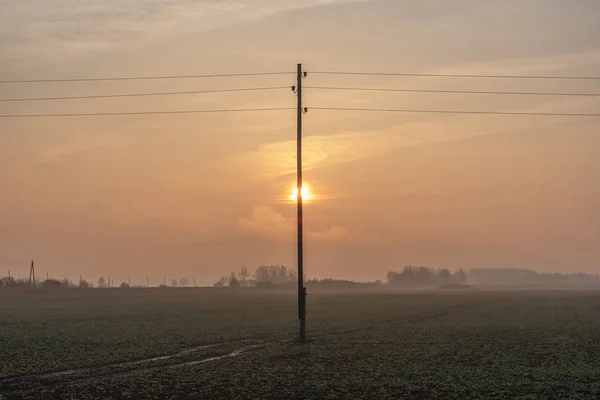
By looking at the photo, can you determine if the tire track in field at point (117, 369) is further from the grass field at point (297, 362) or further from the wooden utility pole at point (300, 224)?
the wooden utility pole at point (300, 224)

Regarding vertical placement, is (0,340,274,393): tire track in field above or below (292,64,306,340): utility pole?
below

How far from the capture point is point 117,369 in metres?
33.6

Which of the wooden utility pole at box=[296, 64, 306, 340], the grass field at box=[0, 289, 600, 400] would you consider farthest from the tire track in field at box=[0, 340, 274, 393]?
the wooden utility pole at box=[296, 64, 306, 340]

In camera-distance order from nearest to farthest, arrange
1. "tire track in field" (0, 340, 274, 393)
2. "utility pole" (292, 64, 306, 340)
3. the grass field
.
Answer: the grass field, "tire track in field" (0, 340, 274, 393), "utility pole" (292, 64, 306, 340)

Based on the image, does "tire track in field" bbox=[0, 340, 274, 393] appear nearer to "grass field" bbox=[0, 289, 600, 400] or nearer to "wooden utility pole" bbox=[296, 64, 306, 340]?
"grass field" bbox=[0, 289, 600, 400]

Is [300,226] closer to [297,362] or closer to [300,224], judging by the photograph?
[300,224]

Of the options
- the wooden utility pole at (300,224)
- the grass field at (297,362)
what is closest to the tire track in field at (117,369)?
the grass field at (297,362)

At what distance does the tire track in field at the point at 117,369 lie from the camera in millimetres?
29392

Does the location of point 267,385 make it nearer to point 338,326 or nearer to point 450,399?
point 450,399

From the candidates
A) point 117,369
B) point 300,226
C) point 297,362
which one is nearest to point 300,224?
point 300,226

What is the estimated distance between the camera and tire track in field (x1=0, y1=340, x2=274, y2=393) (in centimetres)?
2939

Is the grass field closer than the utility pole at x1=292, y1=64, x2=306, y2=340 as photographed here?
Yes

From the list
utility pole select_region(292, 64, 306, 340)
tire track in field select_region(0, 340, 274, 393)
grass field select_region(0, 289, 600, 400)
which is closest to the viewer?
grass field select_region(0, 289, 600, 400)

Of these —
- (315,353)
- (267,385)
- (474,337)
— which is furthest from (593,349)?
(267,385)
